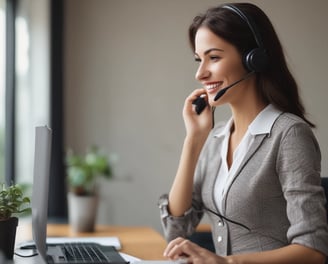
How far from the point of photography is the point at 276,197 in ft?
4.51

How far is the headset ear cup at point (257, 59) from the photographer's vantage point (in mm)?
1363

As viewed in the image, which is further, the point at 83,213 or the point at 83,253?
the point at 83,213

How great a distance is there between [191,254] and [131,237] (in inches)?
31.4

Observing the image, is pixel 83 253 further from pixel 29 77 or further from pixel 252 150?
pixel 29 77

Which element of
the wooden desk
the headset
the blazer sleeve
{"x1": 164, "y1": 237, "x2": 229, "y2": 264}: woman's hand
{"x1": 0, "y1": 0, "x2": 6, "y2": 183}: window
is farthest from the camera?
{"x1": 0, "y1": 0, "x2": 6, "y2": 183}: window

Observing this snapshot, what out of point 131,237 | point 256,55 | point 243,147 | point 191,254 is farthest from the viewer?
point 131,237

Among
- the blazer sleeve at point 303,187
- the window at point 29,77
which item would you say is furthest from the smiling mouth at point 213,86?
the window at point 29,77

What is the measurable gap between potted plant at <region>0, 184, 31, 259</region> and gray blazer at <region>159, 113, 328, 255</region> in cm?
48

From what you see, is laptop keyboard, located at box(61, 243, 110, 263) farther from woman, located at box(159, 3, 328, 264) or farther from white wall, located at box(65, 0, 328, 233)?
white wall, located at box(65, 0, 328, 233)

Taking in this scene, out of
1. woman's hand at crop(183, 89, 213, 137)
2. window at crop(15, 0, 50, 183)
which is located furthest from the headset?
window at crop(15, 0, 50, 183)

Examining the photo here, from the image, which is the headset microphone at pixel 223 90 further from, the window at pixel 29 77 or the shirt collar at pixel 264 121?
the window at pixel 29 77

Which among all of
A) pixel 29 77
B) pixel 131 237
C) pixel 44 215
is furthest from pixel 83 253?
pixel 29 77

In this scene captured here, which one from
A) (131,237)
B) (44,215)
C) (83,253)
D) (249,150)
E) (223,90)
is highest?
(223,90)

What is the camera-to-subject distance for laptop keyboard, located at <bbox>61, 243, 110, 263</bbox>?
3.78 ft
